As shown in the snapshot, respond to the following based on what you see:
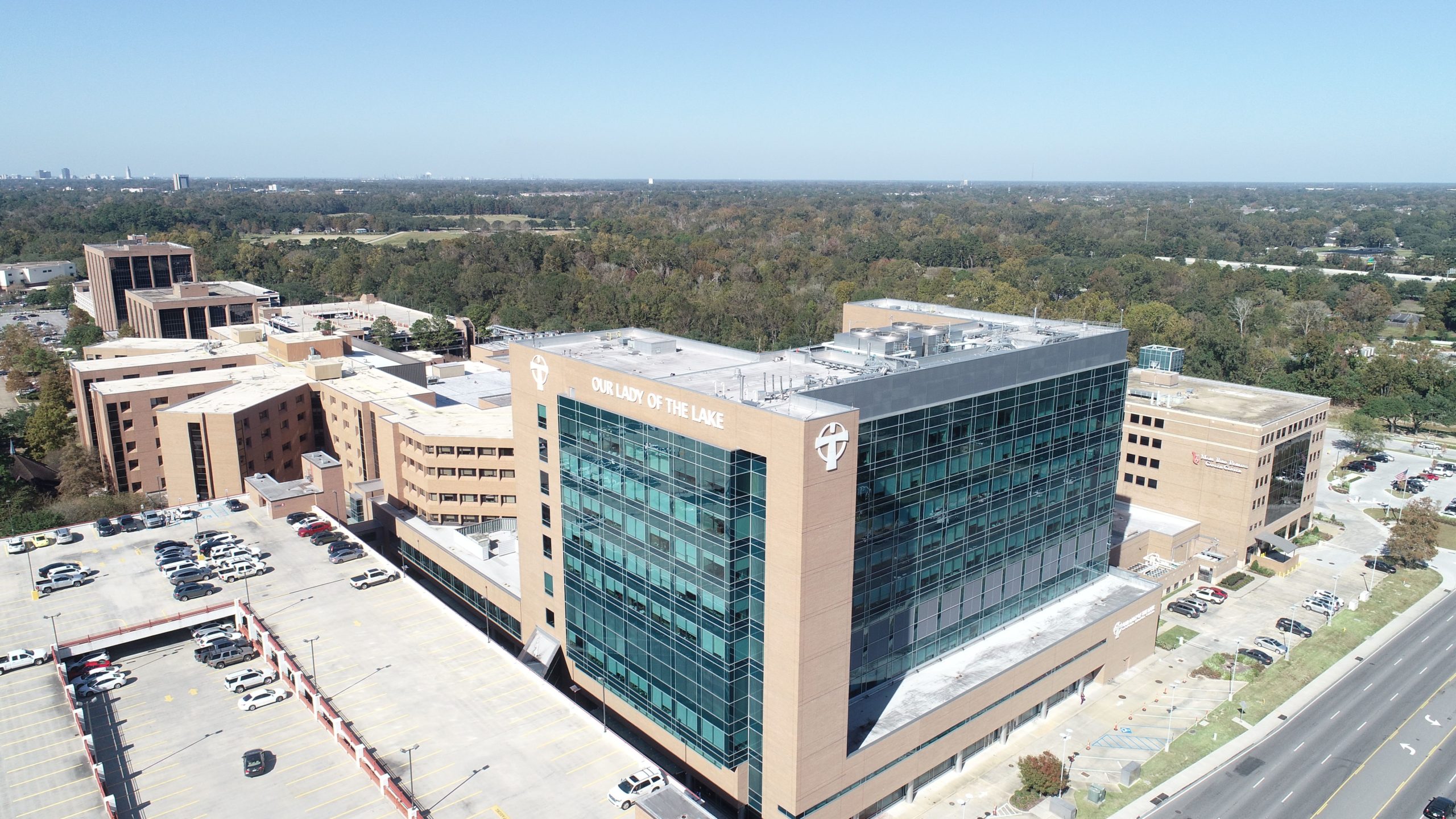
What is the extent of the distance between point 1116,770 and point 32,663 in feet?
221

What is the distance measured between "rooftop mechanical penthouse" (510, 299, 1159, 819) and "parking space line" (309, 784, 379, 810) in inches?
601

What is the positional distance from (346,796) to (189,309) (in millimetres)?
128466

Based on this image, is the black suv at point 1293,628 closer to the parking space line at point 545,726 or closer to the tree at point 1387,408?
the parking space line at point 545,726

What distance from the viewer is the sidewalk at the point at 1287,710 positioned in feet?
171

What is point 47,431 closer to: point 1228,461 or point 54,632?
point 54,632

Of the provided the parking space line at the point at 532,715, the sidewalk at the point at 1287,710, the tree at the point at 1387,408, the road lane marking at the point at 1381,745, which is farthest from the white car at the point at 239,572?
the tree at the point at 1387,408

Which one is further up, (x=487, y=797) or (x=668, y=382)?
(x=668, y=382)

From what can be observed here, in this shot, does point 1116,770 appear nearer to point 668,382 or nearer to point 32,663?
point 668,382

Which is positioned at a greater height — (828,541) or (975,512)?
(828,541)

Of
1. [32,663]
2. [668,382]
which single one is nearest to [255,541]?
[32,663]

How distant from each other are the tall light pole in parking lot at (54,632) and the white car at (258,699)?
14.1 metres

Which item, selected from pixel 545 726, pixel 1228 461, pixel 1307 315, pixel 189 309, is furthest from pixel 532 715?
pixel 1307 315

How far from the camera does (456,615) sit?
61.2m

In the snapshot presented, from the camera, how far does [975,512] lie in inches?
2128
